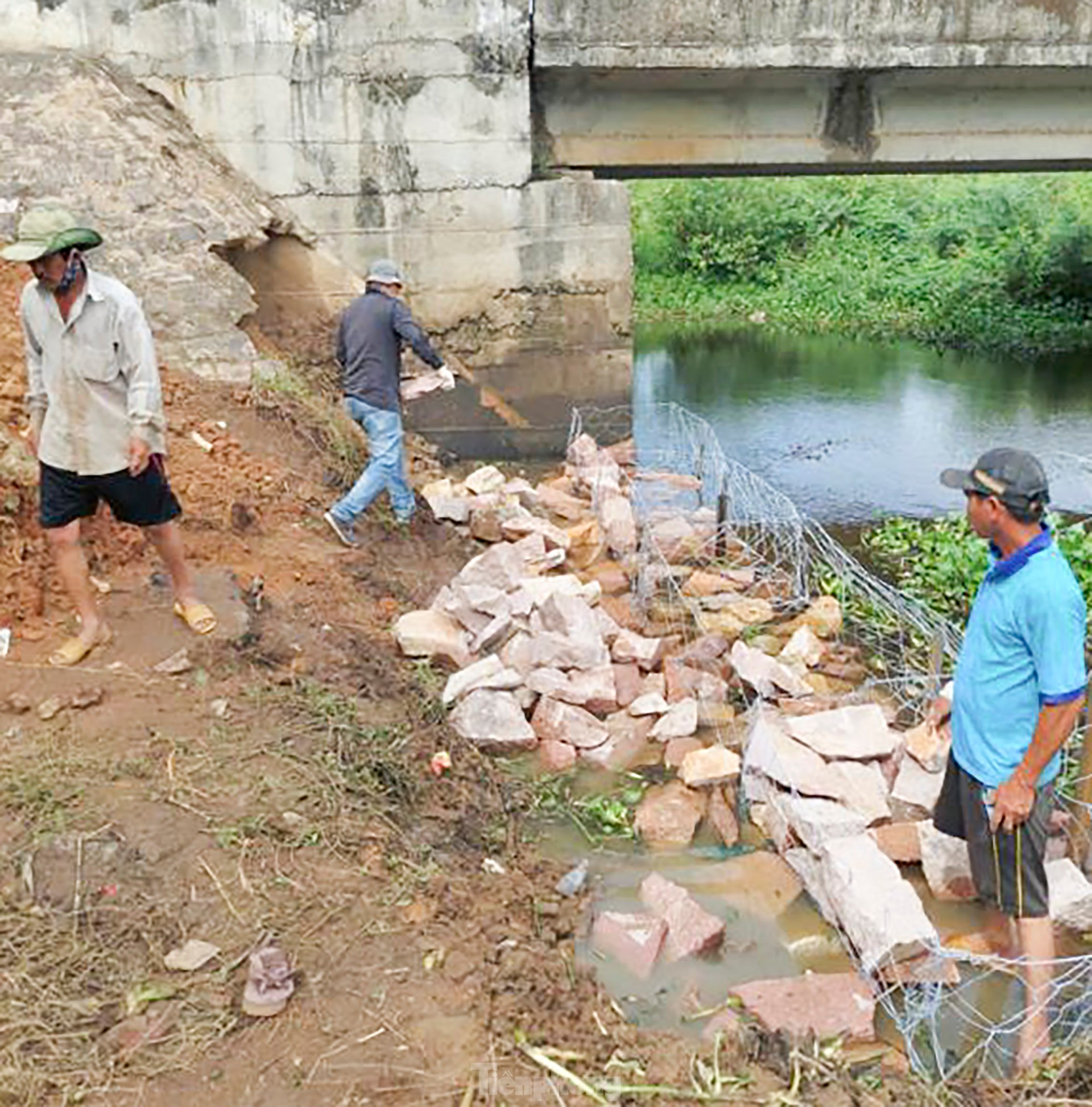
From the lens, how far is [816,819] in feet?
13.4

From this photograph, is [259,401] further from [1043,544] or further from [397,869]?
[1043,544]

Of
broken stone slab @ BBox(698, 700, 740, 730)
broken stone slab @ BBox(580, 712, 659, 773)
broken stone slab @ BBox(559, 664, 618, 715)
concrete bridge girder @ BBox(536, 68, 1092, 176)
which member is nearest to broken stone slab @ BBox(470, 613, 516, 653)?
broken stone slab @ BBox(559, 664, 618, 715)

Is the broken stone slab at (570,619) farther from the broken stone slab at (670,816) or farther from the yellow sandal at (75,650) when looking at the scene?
the yellow sandal at (75,650)

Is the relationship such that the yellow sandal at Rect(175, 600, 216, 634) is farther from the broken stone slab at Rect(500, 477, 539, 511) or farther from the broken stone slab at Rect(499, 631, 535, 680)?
the broken stone slab at Rect(500, 477, 539, 511)

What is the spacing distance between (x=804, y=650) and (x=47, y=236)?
4195 millimetres

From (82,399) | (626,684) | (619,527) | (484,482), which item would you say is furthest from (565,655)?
(484,482)

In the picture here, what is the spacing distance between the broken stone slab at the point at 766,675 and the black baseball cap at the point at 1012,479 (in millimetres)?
2557

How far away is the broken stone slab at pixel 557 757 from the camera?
4.93 meters

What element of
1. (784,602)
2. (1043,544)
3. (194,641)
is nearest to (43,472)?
(194,641)

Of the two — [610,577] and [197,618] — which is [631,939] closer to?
[197,618]

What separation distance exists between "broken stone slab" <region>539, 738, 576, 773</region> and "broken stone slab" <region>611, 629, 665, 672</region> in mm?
835

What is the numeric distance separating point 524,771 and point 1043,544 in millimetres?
2665

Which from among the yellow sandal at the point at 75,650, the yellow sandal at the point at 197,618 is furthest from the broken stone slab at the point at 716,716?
the yellow sandal at the point at 75,650

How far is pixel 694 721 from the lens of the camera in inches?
202
